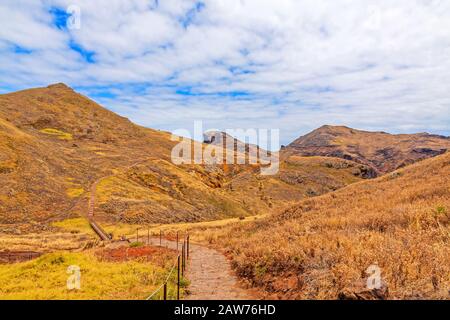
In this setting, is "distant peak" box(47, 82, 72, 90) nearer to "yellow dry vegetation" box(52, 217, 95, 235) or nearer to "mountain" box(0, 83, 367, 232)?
"mountain" box(0, 83, 367, 232)

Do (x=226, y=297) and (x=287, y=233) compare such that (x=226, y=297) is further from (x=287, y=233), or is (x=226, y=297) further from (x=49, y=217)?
(x=49, y=217)

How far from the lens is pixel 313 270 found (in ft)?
38.4

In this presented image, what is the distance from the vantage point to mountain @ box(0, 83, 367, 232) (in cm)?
5434

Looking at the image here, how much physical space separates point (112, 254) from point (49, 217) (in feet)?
104

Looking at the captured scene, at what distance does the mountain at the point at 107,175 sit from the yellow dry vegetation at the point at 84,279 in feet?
65.5

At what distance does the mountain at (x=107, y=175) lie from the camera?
54.3 metres

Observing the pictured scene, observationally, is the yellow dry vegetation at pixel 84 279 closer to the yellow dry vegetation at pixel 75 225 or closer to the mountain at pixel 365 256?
the mountain at pixel 365 256

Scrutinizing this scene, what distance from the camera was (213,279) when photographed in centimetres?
1545

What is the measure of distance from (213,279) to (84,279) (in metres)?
5.99

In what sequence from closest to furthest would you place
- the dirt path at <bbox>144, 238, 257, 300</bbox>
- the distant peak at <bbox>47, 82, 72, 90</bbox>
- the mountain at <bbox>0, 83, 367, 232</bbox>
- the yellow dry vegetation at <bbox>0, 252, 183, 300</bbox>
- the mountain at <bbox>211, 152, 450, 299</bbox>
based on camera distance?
the mountain at <bbox>211, 152, 450, 299</bbox> → the dirt path at <bbox>144, 238, 257, 300</bbox> → the yellow dry vegetation at <bbox>0, 252, 183, 300</bbox> → the mountain at <bbox>0, 83, 367, 232</bbox> → the distant peak at <bbox>47, 82, 72, 90</bbox>

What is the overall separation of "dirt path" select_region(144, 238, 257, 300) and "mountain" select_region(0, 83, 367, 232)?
593 inches

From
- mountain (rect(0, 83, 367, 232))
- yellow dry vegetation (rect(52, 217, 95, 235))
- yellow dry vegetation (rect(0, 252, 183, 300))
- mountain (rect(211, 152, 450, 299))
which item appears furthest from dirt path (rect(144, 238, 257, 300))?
yellow dry vegetation (rect(52, 217, 95, 235))

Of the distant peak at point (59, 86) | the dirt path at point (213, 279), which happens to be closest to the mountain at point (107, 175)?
the distant peak at point (59, 86)

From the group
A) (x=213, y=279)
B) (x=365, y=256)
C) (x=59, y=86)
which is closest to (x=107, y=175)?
Result: (x=213, y=279)
